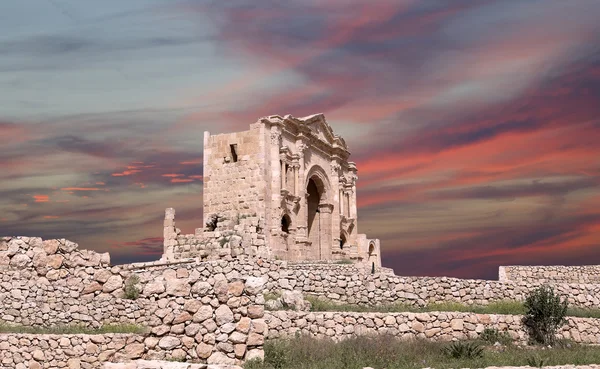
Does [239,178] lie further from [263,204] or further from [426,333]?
[426,333]

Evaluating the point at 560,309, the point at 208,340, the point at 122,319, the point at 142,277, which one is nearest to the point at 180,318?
the point at 208,340

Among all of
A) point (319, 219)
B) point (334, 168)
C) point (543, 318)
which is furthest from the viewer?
point (334, 168)

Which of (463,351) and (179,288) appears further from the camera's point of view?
(463,351)

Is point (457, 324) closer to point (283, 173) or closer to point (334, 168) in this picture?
point (283, 173)

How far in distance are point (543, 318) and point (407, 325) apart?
3.60 metres

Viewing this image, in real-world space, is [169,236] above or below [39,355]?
above

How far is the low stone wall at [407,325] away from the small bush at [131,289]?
4453mm

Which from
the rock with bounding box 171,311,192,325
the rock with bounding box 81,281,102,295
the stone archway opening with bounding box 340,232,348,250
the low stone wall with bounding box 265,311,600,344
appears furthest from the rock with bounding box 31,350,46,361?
the stone archway opening with bounding box 340,232,348,250

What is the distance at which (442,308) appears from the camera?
18.4 meters

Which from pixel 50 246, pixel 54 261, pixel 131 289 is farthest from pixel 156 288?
pixel 50 246

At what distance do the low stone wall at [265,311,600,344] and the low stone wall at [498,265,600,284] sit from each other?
975 centimetres

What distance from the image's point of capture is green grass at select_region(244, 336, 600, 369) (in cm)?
1184

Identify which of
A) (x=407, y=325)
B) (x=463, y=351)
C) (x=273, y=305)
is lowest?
(x=463, y=351)

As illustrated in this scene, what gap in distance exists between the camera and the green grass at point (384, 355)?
1184cm
